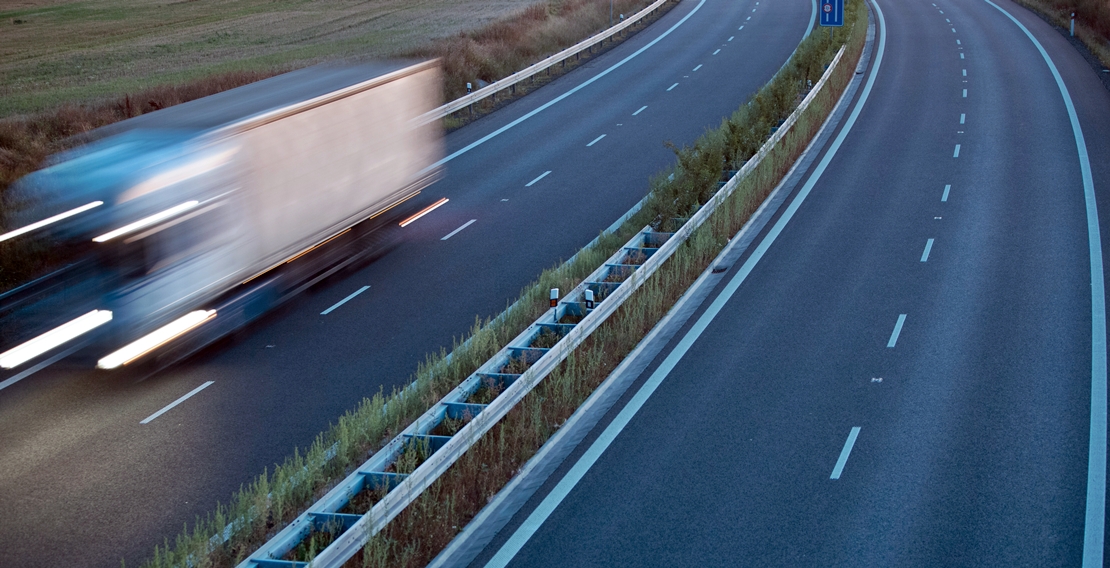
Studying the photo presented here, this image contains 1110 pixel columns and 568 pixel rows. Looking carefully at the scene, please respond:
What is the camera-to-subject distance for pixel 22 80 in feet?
120

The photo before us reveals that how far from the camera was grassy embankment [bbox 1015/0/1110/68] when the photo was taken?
123 feet

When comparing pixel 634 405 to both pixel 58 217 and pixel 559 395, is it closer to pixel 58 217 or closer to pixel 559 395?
pixel 559 395

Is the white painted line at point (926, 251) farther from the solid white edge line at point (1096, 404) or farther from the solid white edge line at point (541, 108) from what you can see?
the solid white edge line at point (541, 108)

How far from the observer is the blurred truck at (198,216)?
12.2 metres

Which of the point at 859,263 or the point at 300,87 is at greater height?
the point at 300,87

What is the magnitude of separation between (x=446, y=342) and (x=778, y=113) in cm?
1349

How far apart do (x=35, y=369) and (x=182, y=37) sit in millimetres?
40872

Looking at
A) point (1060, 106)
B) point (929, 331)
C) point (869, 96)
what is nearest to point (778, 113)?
point (869, 96)

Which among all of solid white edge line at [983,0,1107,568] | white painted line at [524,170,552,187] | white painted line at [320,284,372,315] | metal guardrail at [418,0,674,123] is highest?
metal guardrail at [418,0,674,123]

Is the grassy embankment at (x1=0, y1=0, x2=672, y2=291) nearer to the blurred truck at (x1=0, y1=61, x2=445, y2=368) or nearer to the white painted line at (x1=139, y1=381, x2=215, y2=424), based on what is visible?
the blurred truck at (x1=0, y1=61, x2=445, y2=368)

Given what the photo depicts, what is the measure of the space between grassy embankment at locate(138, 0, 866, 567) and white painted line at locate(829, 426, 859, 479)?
9.55ft

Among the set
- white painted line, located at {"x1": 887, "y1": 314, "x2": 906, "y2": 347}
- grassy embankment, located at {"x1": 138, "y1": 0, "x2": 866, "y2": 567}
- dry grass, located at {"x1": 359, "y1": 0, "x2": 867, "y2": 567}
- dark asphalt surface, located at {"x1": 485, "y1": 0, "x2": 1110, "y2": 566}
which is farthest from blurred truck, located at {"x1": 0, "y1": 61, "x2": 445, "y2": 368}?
white painted line, located at {"x1": 887, "y1": 314, "x2": 906, "y2": 347}

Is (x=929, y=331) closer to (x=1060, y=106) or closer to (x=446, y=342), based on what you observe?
(x=446, y=342)

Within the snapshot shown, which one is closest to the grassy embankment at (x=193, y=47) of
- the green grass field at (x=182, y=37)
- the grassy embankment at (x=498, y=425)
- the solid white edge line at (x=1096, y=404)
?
the green grass field at (x=182, y=37)
